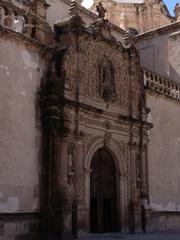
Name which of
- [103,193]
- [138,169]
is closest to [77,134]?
[103,193]

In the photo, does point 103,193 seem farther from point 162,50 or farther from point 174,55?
point 162,50

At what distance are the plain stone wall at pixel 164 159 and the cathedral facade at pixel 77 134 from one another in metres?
0.04

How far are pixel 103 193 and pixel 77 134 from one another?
240 cm

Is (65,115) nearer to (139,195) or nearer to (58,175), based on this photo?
(58,175)

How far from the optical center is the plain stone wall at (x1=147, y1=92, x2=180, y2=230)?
18453 millimetres

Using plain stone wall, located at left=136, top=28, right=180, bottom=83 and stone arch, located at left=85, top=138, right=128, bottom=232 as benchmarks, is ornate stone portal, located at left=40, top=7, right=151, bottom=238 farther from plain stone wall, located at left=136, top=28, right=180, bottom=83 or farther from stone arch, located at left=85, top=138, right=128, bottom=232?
plain stone wall, located at left=136, top=28, right=180, bottom=83

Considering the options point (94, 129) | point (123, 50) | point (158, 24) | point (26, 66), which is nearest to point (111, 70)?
point (123, 50)

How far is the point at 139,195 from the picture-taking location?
16.9 meters

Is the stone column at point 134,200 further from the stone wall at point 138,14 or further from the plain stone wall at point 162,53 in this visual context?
the stone wall at point 138,14

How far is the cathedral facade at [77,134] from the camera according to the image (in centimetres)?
1309

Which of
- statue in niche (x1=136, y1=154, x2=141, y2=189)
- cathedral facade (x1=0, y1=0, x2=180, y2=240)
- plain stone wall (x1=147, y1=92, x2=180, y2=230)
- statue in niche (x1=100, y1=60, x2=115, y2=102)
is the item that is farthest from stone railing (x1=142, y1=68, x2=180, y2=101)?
statue in niche (x1=136, y1=154, x2=141, y2=189)

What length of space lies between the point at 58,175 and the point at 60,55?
3659mm

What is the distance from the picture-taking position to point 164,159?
19.2 m

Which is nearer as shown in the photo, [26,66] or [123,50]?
[26,66]
